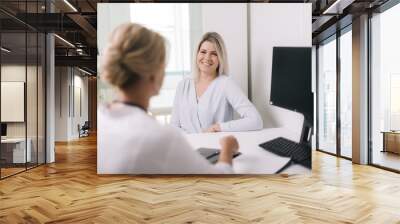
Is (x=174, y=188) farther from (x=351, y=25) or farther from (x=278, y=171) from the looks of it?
(x=351, y=25)

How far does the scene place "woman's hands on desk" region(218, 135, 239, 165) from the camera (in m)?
4.83

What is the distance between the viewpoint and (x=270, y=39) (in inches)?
202

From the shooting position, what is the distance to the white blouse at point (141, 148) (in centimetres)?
409

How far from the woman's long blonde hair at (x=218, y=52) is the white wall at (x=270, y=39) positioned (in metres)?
0.39

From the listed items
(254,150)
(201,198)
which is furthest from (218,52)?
(201,198)

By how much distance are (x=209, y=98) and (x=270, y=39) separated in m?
1.24

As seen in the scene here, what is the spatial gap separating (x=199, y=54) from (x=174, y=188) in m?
1.82

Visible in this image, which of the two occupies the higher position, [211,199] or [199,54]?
[199,54]

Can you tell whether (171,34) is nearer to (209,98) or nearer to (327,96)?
(209,98)

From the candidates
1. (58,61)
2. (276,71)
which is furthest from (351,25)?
(58,61)

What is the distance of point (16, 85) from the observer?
6316 mm

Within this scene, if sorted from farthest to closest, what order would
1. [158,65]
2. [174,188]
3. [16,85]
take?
[16,85] → [174,188] → [158,65]

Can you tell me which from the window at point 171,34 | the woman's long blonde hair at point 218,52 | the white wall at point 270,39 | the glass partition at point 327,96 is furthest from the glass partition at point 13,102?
the glass partition at point 327,96

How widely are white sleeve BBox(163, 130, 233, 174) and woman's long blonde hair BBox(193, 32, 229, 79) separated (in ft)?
2.83
